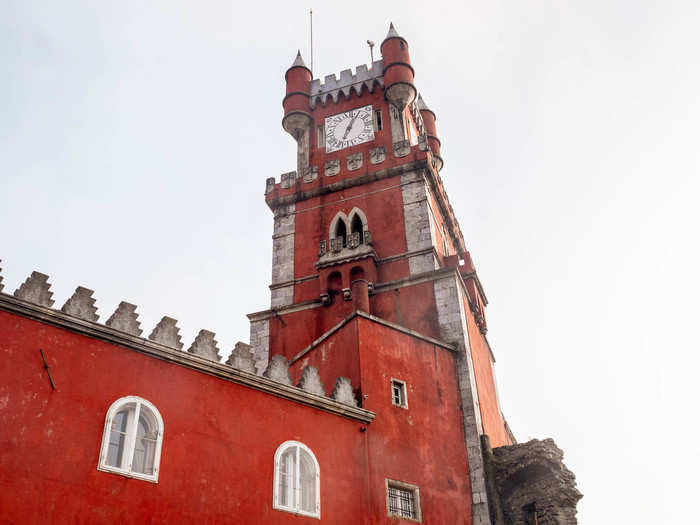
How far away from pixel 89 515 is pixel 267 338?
1231 cm

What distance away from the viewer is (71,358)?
12.7 m

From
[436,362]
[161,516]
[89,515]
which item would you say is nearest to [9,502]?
[89,515]

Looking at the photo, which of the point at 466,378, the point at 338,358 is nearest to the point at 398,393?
the point at 338,358

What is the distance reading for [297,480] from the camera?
14844 mm

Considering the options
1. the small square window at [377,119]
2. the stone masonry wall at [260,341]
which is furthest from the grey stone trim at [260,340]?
the small square window at [377,119]

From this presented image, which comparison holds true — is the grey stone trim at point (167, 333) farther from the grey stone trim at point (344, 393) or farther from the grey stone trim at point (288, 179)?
the grey stone trim at point (288, 179)

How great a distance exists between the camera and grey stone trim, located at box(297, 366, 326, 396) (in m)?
16.5

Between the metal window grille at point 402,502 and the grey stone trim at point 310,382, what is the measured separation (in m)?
2.87

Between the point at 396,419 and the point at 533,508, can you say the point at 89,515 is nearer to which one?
the point at 396,419

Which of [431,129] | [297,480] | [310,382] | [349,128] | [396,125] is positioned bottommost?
[297,480]

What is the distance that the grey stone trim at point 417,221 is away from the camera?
2344 centimetres

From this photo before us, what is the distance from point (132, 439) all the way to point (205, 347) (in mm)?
2727

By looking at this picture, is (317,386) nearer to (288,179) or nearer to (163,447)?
(163,447)

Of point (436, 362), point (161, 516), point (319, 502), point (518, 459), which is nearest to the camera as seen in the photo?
point (161, 516)
